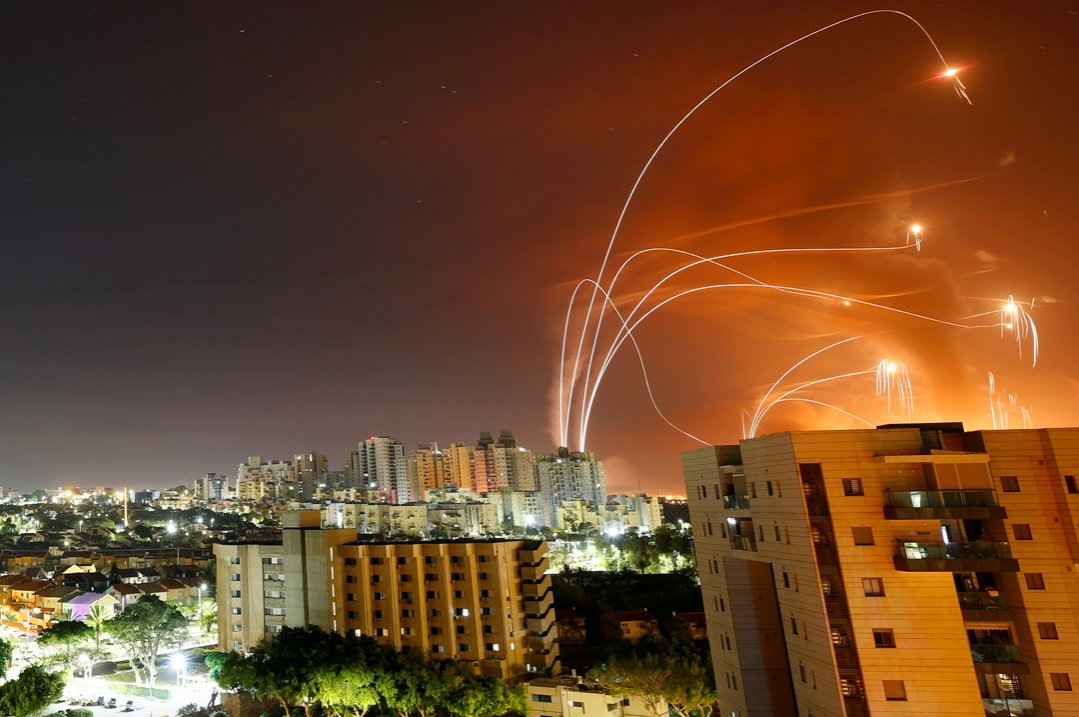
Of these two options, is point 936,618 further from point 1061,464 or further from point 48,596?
point 48,596

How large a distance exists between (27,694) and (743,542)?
2219 cm

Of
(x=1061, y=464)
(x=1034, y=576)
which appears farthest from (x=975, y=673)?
(x=1061, y=464)

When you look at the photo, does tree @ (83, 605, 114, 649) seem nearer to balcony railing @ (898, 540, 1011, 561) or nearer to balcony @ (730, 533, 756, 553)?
balcony @ (730, 533, 756, 553)

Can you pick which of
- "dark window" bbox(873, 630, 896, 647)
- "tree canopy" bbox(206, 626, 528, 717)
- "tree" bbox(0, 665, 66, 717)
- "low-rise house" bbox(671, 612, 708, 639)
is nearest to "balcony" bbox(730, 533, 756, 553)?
"dark window" bbox(873, 630, 896, 647)

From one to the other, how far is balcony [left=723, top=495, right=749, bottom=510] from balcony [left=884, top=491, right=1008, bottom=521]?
10.2ft

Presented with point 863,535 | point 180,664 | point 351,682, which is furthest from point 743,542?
point 180,664

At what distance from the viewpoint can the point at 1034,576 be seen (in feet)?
36.7

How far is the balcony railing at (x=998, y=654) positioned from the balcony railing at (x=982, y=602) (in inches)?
25.8

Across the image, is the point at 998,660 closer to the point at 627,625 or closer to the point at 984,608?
the point at 984,608

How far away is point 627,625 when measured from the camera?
114 feet

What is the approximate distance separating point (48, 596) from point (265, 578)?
21368mm

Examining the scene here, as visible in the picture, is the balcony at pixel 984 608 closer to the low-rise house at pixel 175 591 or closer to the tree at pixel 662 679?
the tree at pixel 662 679

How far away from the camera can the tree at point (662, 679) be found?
18.6 m

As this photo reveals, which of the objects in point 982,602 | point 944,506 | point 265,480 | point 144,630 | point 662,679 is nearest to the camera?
point 944,506
